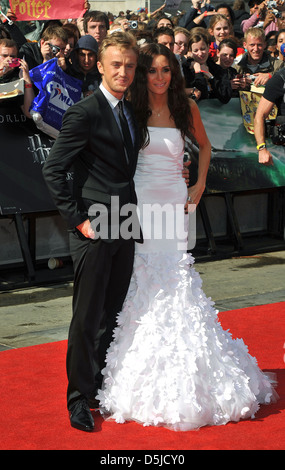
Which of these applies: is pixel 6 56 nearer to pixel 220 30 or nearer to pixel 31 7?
pixel 31 7

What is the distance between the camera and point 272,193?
9883 mm

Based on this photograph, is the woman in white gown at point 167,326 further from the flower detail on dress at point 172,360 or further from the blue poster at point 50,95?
the blue poster at point 50,95

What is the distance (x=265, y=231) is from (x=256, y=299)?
289 centimetres

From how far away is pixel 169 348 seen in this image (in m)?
4.29

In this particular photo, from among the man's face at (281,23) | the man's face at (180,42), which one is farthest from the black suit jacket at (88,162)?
the man's face at (281,23)

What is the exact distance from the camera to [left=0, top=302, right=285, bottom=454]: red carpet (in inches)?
156

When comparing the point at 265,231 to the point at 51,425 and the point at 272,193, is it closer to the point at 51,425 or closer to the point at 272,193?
the point at 272,193

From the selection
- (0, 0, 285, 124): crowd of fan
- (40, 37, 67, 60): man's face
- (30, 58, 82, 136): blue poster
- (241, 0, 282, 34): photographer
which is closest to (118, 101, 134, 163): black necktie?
(0, 0, 285, 124): crowd of fan

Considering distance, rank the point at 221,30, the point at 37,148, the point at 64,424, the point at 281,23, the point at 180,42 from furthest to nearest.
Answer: the point at 281,23, the point at 221,30, the point at 180,42, the point at 37,148, the point at 64,424

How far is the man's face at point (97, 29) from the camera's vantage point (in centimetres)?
861

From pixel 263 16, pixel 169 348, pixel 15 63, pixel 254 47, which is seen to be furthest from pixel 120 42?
pixel 263 16

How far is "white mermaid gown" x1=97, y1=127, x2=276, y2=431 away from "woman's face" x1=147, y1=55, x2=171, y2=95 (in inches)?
9.1

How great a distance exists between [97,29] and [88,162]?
4762mm
